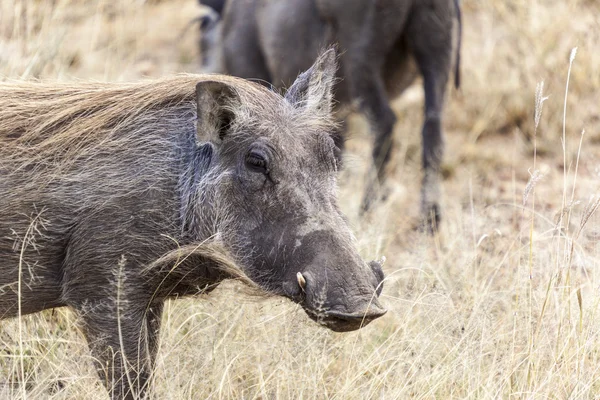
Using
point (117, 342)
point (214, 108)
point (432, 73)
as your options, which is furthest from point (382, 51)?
point (117, 342)

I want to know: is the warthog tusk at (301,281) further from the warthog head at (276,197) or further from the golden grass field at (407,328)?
the golden grass field at (407,328)

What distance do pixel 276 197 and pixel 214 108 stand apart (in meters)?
0.33

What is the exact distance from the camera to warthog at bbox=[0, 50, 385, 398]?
2869 mm

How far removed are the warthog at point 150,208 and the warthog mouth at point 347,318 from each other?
18 centimetres

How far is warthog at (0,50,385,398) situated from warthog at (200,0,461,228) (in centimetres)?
250

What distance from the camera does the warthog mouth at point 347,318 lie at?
101 inches

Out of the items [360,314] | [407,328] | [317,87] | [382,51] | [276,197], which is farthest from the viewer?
[382,51]

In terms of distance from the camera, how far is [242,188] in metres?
2.92

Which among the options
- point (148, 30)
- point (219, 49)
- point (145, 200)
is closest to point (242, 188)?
point (145, 200)

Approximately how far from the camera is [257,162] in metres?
2.89

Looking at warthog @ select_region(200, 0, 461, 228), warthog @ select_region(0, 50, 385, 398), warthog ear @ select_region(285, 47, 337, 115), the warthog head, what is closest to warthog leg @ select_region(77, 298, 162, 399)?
warthog @ select_region(0, 50, 385, 398)

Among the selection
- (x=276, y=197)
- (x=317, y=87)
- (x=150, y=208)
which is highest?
(x=317, y=87)

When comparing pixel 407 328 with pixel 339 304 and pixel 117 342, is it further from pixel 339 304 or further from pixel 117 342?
pixel 117 342

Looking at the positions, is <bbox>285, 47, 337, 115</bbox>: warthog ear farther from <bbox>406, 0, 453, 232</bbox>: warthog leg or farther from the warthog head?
<bbox>406, 0, 453, 232</bbox>: warthog leg
